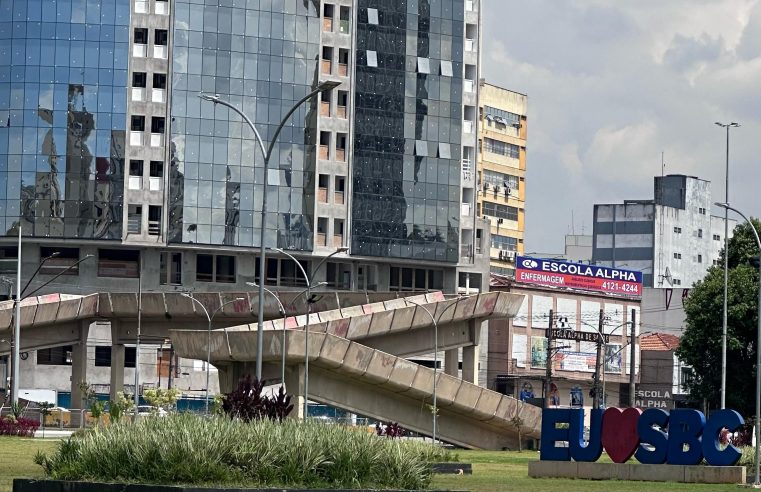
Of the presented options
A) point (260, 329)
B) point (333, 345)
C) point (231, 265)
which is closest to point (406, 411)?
point (333, 345)

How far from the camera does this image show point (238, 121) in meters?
112

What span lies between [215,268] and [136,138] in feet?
33.7

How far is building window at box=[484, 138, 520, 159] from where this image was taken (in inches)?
6063

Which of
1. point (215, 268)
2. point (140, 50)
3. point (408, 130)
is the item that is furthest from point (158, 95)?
point (408, 130)

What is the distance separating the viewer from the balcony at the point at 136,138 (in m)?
110

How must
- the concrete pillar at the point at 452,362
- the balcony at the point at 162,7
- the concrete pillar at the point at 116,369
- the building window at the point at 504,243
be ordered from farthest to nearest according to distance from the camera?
1. the building window at the point at 504,243
2. the balcony at the point at 162,7
3. the concrete pillar at the point at 116,369
4. the concrete pillar at the point at 452,362

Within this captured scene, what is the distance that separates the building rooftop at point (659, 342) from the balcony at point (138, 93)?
157ft

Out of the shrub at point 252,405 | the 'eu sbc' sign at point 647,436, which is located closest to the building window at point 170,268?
the 'eu sbc' sign at point 647,436

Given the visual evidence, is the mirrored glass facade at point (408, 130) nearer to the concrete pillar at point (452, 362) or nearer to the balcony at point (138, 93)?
the balcony at point (138, 93)

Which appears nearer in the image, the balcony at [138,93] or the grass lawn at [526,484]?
the grass lawn at [526,484]

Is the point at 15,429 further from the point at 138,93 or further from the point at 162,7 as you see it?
the point at 162,7

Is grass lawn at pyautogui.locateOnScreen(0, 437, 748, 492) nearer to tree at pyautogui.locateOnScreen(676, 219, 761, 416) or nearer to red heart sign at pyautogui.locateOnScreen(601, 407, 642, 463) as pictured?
red heart sign at pyautogui.locateOnScreen(601, 407, 642, 463)

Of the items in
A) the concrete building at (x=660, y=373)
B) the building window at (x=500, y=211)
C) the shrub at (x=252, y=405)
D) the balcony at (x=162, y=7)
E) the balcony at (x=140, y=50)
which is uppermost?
the balcony at (x=162, y=7)

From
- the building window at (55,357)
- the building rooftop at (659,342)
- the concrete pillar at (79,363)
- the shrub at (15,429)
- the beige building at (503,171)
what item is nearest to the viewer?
the shrub at (15,429)
